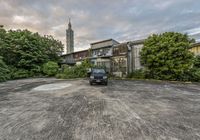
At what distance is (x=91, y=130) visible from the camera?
11.5 ft

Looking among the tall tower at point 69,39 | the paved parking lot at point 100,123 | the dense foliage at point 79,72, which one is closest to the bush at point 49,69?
the dense foliage at point 79,72

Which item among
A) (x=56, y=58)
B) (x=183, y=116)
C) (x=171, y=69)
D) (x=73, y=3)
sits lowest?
(x=183, y=116)

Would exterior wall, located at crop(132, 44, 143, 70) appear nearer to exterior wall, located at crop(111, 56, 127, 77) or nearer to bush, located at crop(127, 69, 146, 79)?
bush, located at crop(127, 69, 146, 79)

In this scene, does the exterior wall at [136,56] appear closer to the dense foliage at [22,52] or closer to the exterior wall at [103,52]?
the exterior wall at [103,52]

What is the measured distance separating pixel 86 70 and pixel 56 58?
12.2 meters

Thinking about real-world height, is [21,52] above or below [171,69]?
above

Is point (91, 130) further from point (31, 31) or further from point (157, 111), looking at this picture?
point (31, 31)

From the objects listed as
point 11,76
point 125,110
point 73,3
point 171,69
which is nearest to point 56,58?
point 11,76

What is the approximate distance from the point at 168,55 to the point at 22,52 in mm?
22785

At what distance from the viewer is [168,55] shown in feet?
45.5

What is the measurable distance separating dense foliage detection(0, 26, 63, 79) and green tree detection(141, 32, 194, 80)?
19.0 m

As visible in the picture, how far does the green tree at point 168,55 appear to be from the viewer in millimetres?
13406

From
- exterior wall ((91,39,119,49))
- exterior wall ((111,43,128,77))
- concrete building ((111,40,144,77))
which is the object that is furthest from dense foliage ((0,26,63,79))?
concrete building ((111,40,144,77))

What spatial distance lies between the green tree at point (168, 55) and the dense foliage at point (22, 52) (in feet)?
62.3
